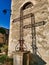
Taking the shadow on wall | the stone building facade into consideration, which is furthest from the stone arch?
the shadow on wall

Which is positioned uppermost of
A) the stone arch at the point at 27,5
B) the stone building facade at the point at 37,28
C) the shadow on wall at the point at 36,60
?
the stone arch at the point at 27,5

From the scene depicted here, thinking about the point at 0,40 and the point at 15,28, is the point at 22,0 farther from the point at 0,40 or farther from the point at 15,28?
the point at 0,40

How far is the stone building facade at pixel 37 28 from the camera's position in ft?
33.8

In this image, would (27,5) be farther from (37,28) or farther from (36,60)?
(36,60)

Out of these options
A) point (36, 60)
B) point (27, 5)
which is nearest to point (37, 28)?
point (36, 60)

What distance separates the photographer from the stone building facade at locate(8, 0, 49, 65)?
10.3m

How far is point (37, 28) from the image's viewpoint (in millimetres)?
10977

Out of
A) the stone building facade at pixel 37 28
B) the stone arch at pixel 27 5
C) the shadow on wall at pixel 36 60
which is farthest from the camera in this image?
the stone arch at pixel 27 5

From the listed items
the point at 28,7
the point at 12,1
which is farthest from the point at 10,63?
the point at 12,1

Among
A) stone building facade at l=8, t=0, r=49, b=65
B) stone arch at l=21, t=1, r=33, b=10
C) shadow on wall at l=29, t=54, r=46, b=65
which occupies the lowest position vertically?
shadow on wall at l=29, t=54, r=46, b=65

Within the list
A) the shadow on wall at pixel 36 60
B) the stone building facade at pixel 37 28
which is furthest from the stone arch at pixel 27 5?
the shadow on wall at pixel 36 60

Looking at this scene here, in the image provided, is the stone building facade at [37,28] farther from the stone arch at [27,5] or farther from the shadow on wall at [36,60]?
the shadow on wall at [36,60]

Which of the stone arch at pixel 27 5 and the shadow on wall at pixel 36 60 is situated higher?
the stone arch at pixel 27 5

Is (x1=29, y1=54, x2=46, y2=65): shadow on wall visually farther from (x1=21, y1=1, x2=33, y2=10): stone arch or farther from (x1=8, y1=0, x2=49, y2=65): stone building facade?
(x1=21, y1=1, x2=33, y2=10): stone arch
